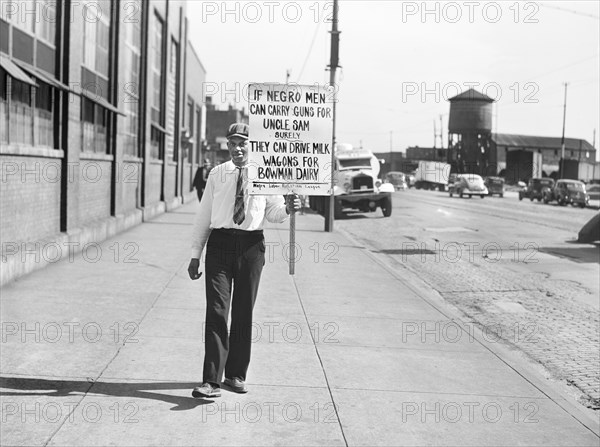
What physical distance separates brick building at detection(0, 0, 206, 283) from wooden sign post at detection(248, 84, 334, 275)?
18.4 ft

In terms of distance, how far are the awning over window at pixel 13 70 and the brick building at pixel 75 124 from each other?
0.03 meters

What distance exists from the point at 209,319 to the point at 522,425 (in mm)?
2309

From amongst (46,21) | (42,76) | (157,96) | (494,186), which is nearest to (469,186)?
(494,186)

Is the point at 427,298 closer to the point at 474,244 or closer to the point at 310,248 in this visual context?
the point at 310,248

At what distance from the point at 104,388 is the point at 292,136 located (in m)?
2.34

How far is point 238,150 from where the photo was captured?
5.93 meters

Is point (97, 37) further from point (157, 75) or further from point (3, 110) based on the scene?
point (157, 75)

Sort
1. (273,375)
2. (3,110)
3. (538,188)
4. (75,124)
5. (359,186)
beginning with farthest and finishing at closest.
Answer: (538,188) → (359,186) → (75,124) → (3,110) → (273,375)

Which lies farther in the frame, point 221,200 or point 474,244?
point 474,244

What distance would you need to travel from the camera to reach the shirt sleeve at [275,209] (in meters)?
5.98

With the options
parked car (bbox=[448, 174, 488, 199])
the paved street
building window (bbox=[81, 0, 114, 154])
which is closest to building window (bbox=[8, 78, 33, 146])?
building window (bbox=[81, 0, 114, 154])

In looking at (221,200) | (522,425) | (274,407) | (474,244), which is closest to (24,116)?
(221,200)

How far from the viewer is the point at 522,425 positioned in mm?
5535

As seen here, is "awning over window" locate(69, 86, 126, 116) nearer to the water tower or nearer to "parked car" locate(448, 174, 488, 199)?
"parked car" locate(448, 174, 488, 199)
